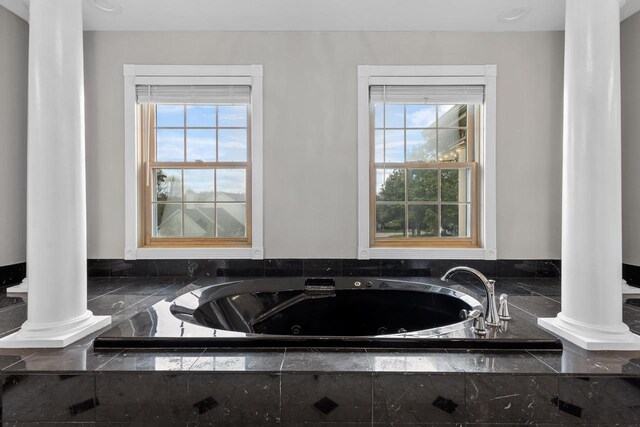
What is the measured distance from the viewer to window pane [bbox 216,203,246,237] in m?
2.66

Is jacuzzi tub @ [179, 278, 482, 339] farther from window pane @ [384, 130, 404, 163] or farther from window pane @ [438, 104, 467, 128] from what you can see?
window pane @ [438, 104, 467, 128]

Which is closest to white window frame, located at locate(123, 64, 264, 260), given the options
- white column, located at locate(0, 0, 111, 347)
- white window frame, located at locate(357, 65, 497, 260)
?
white window frame, located at locate(357, 65, 497, 260)

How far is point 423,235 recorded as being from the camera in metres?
2.65

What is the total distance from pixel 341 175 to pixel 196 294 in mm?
1310

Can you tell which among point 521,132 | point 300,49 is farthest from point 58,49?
point 521,132

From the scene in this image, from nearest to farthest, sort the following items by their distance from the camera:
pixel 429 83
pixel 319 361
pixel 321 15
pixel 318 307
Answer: pixel 319 361 < pixel 318 307 < pixel 321 15 < pixel 429 83

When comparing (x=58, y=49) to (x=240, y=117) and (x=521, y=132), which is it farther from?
(x=521, y=132)

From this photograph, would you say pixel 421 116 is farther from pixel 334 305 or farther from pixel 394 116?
pixel 334 305

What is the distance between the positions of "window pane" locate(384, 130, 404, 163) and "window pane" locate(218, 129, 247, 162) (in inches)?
45.1

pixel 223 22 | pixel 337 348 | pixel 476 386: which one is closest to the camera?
pixel 476 386

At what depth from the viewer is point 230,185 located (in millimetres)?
2658

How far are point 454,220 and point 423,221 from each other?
250mm

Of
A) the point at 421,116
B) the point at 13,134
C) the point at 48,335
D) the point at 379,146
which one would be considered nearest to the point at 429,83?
the point at 421,116

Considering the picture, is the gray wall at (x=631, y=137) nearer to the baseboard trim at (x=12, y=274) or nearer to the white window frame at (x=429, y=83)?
the white window frame at (x=429, y=83)
